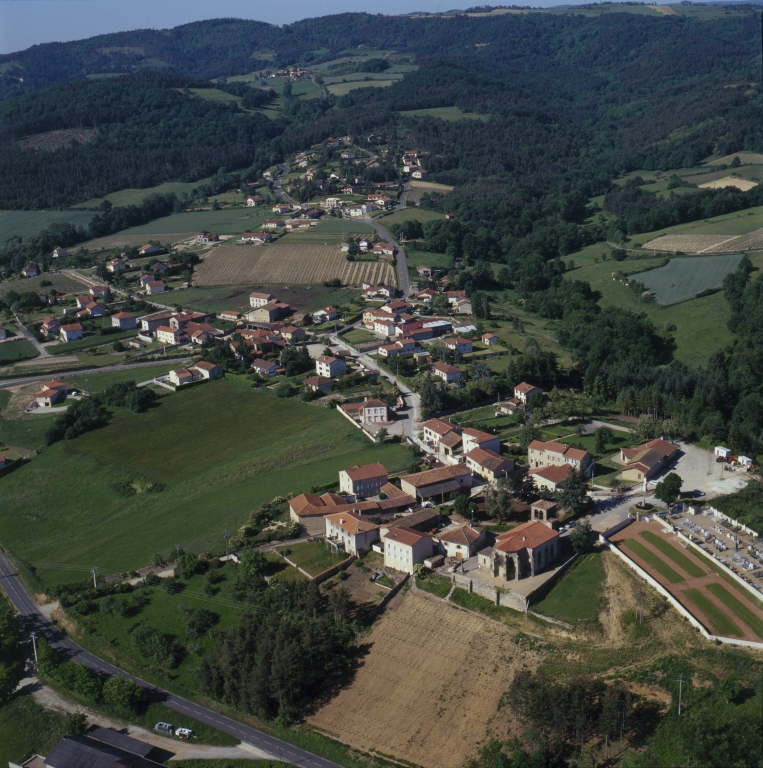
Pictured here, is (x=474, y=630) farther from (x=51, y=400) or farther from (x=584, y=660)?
(x=51, y=400)

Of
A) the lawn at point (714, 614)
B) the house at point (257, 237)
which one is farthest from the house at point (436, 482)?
the house at point (257, 237)

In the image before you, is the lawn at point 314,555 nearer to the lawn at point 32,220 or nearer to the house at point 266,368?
the house at point 266,368

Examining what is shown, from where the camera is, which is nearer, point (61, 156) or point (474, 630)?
point (474, 630)

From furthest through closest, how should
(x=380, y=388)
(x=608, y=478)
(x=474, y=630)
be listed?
1. (x=380, y=388)
2. (x=608, y=478)
3. (x=474, y=630)

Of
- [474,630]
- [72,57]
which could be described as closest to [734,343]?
[474,630]

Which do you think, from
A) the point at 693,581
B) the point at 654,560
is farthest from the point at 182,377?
the point at 693,581

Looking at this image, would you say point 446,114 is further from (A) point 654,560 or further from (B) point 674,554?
(A) point 654,560

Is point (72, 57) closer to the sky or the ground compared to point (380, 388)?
closer to the sky
